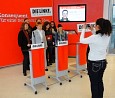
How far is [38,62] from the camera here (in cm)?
398

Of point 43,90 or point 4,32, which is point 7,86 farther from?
point 4,32

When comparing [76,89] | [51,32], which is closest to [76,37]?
[51,32]

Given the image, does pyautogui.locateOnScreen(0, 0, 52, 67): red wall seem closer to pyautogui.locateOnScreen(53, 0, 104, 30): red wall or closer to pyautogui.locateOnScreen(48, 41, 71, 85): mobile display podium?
pyautogui.locateOnScreen(53, 0, 104, 30): red wall

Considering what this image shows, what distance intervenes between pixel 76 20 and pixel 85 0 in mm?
748

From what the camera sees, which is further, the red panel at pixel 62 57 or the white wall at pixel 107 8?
the white wall at pixel 107 8

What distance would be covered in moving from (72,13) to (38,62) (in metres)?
3.30

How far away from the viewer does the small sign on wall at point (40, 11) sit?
244 inches

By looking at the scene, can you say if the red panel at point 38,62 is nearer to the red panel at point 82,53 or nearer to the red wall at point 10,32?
the red panel at point 82,53

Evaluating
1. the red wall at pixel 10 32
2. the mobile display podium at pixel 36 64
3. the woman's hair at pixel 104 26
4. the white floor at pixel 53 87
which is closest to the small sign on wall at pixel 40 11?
the red wall at pixel 10 32

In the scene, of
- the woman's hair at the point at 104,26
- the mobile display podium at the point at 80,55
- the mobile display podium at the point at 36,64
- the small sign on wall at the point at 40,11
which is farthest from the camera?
the small sign on wall at the point at 40,11

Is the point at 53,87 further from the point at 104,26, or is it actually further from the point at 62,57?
the point at 104,26

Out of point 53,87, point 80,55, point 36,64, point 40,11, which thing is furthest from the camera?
point 40,11

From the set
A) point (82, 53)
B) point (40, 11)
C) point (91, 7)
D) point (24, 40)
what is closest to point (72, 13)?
point (91, 7)

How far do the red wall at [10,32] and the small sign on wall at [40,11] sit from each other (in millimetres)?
159
